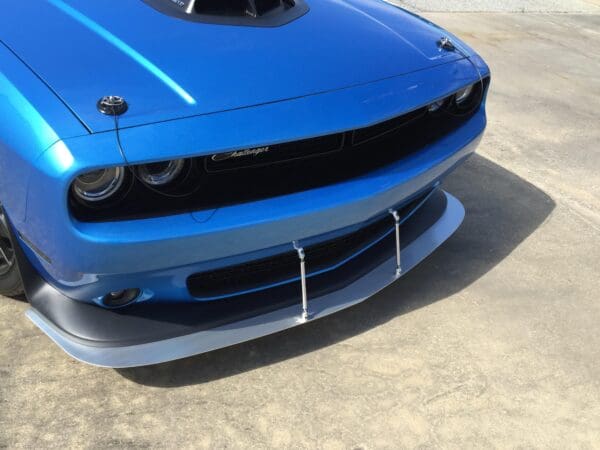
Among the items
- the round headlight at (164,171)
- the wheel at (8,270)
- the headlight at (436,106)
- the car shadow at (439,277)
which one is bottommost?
the car shadow at (439,277)

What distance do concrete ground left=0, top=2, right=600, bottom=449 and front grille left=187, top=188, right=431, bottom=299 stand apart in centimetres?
30

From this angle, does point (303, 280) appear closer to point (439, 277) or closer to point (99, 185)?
point (99, 185)

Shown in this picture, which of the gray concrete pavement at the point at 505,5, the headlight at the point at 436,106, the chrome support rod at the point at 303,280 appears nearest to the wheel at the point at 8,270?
the chrome support rod at the point at 303,280

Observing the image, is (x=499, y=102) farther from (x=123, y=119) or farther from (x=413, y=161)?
(x=123, y=119)

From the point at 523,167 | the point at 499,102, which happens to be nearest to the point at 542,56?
the point at 499,102

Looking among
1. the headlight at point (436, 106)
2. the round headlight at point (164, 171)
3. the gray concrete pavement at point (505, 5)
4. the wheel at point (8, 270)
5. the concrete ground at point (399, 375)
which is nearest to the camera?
the round headlight at point (164, 171)

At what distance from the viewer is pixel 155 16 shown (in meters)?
2.24

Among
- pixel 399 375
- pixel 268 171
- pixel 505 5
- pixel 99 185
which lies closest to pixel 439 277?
pixel 399 375

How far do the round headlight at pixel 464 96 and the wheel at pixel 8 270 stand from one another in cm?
172

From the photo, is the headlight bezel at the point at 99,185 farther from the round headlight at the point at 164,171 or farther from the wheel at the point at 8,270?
the wheel at the point at 8,270

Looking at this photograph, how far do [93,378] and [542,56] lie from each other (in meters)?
5.22

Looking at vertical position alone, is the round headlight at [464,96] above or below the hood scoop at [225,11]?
below

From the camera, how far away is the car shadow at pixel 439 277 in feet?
7.40

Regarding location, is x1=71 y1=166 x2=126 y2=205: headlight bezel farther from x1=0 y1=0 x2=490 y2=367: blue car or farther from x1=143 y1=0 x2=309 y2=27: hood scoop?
x1=143 y1=0 x2=309 y2=27: hood scoop
